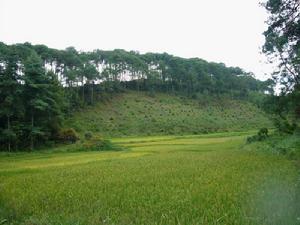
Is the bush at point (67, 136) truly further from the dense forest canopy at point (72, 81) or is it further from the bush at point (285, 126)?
the bush at point (285, 126)

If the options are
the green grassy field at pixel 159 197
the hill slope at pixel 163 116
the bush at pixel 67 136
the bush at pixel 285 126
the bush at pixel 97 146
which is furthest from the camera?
the hill slope at pixel 163 116

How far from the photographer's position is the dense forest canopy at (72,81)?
37281mm

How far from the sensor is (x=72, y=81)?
6956 centimetres

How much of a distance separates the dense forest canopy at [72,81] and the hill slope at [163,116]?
140 inches

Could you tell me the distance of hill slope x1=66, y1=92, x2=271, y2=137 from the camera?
59.6 metres

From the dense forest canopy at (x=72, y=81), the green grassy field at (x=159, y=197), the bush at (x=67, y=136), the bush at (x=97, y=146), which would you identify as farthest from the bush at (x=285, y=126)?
the bush at (x=67, y=136)

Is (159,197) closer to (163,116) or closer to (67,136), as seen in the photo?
(67,136)

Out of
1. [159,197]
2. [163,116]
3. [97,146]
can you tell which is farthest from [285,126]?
[163,116]

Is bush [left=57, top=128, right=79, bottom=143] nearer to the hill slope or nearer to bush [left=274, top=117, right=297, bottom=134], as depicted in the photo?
the hill slope

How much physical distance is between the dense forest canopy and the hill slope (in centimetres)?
355

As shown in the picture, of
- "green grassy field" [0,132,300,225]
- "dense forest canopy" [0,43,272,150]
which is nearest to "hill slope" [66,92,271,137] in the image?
"dense forest canopy" [0,43,272,150]

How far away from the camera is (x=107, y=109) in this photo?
223 feet

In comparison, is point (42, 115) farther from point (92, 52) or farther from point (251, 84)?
point (251, 84)

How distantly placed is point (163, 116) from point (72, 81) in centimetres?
1892
